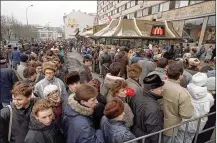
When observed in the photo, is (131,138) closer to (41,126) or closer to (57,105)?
(41,126)

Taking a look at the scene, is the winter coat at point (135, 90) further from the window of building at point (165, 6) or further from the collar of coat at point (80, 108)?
the window of building at point (165, 6)

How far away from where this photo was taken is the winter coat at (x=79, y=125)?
1989 millimetres

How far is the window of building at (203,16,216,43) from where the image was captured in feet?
63.7

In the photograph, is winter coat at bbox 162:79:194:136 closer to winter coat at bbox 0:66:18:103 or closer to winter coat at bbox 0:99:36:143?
winter coat at bbox 0:99:36:143

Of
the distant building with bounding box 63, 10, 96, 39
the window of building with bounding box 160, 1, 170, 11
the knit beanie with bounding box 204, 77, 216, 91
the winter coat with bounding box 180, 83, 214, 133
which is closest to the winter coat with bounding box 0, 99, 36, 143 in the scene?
the winter coat with bounding box 180, 83, 214, 133

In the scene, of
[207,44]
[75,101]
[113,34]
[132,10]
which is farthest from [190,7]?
[75,101]

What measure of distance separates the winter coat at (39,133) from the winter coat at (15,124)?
0.35 m

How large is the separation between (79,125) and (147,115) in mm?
968

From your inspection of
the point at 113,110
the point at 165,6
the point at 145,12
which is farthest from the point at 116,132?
the point at 145,12

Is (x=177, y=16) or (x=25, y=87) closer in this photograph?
(x=25, y=87)

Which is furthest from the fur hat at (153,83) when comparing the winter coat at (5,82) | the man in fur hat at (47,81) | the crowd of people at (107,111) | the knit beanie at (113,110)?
the winter coat at (5,82)

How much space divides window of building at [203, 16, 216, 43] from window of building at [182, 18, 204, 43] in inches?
47.7

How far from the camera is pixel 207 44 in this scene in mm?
19922

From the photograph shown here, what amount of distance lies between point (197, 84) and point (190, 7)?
23.5 m
